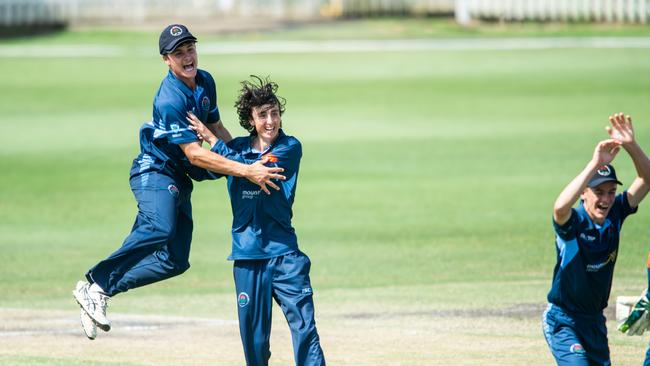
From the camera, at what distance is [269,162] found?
864cm

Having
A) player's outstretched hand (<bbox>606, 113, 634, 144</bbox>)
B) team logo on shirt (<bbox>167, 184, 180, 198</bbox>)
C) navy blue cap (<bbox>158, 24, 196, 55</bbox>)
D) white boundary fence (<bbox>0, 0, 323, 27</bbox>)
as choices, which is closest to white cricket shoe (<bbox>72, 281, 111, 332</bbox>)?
team logo on shirt (<bbox>167, 184, 180, 198</bbox>)

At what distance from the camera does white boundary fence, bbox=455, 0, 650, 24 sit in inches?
1436

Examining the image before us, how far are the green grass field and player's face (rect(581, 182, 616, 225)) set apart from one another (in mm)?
2323

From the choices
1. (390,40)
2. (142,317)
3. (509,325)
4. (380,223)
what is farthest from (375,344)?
(390,40)

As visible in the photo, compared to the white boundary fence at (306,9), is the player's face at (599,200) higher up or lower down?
higher up

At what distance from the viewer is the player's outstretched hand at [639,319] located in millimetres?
8125

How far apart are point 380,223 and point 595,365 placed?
959 cm

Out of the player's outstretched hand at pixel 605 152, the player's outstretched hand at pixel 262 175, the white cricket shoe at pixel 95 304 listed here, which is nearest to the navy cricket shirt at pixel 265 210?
the player's outstretched hand at pixel 262 175

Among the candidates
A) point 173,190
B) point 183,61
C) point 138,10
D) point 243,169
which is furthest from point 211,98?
point 138,10

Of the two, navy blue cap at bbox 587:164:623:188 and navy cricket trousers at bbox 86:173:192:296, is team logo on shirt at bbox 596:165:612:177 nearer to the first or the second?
navy blue cap at bbox 587:164:623:188

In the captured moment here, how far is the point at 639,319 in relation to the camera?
8.15m

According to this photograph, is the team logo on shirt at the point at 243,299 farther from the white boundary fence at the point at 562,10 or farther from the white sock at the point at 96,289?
the white boundary fence at the point at 562,10

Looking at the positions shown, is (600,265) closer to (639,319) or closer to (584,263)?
(584,263)

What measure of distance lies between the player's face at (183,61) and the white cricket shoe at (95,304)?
1.86m
